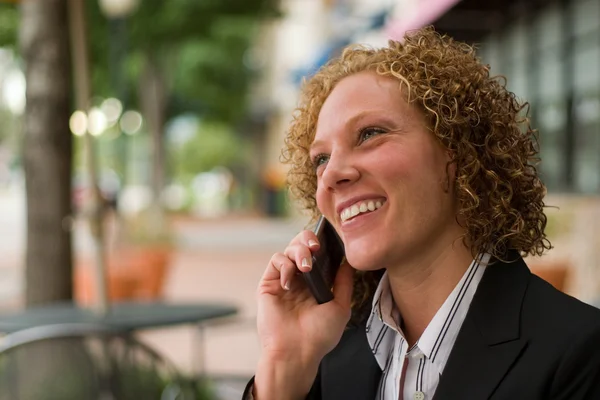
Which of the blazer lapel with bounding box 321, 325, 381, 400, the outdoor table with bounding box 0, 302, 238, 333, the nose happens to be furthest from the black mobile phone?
the outdoor table with bounding box 0, 302, 238, 333

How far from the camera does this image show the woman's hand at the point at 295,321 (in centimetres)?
197

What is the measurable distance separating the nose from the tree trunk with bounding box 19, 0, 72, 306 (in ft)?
14.6

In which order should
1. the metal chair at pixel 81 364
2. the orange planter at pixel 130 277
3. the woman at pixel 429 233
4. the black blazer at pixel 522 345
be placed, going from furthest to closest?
1. the orange planter at pixel 130 277
2. the metal chair at pixel 81 364
3. the woman at pixel 429 233
4. the black blazer at pixel 522 345

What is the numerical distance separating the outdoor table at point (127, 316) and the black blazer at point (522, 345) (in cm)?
257

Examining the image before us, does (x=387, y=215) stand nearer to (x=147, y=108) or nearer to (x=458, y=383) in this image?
(x=458, y=383)

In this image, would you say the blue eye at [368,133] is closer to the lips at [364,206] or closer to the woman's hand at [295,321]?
the lips at [364,206]

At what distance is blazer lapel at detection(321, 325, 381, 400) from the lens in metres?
1.97

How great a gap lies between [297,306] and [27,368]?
4.89ft

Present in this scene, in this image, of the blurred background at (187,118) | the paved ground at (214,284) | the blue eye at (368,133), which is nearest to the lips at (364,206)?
the blue eye at (368,133)

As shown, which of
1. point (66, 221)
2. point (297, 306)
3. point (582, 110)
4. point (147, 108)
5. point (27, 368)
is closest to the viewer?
point (297, 306)

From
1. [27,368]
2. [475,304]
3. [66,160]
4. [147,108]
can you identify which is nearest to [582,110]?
[66,160]

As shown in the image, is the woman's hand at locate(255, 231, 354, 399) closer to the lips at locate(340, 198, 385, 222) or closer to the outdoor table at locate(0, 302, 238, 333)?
the lips at locate(340, 198, 385, 222)

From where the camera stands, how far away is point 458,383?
170 cm

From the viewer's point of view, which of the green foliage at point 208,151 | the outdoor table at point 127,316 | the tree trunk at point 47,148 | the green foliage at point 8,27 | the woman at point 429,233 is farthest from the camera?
the green foliage at point 208,151
